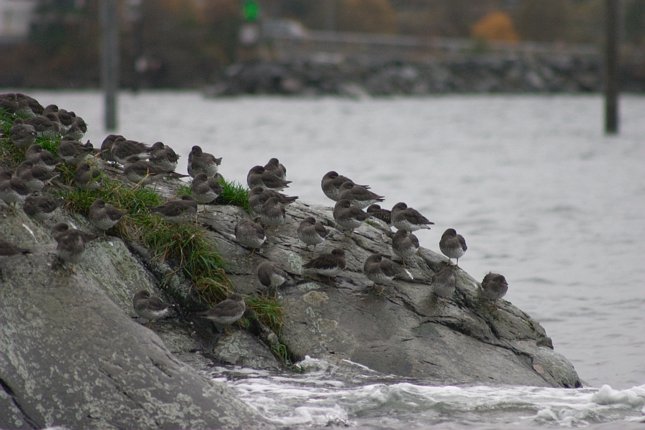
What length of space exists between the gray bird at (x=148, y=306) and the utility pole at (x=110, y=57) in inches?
1040

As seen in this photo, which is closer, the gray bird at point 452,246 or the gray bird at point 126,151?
the gray bird at point 452,246

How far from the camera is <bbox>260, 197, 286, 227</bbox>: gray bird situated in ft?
39.0

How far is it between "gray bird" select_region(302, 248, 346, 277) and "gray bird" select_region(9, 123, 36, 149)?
10.9 ft

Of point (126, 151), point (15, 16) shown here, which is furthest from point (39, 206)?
point (15, 16)

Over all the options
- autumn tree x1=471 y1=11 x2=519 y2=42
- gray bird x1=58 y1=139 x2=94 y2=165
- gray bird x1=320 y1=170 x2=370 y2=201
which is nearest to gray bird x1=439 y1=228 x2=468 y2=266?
gray bird x1=320 y1=170 x2=370 y2=201

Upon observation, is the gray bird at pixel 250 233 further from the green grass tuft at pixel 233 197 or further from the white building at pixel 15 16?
the white building at pixel 15 16

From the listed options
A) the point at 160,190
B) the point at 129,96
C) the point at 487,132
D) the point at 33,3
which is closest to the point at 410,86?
the point at 129,96

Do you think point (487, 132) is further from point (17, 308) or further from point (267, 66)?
point (17, 308)

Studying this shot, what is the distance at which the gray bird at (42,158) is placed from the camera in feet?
Answer: 37.8

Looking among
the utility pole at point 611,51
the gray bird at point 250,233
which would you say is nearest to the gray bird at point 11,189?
the gray bird at point 250,233

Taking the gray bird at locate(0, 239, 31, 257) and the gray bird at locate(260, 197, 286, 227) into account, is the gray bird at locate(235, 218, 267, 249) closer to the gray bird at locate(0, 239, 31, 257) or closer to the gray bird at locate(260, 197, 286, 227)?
the gray bird at locate(260, 197, 286, 227)

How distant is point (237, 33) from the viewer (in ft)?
328

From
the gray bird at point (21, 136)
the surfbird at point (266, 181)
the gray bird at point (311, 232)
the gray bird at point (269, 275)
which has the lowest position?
the gray bird at point (269, 275)

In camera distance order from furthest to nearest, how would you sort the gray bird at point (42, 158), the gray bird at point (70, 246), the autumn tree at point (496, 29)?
the autumn tree at point (496, 29), the gray bird at point (42, 158), the gray bird at point (70, 246)
